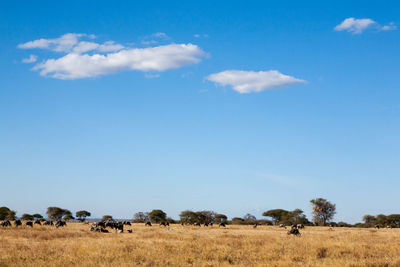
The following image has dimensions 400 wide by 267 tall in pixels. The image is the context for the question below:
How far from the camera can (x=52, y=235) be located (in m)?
31.2

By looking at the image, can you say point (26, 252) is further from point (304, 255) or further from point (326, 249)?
point (326, 249)

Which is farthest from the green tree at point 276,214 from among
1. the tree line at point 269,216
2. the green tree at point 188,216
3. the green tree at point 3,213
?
the green tree at point 3,213

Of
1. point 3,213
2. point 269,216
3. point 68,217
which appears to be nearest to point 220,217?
point 269,216

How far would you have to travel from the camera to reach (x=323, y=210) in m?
114

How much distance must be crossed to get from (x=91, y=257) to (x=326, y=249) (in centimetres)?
1304

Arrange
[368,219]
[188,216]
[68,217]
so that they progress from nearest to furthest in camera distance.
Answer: [188,216] < [68,217] < [368,219]

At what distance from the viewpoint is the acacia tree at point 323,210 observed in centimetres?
11344

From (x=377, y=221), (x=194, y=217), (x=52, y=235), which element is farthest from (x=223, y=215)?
(x=52, y=235)

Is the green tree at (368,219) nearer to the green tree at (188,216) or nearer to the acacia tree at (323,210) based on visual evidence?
the acacia tree at (323,210)

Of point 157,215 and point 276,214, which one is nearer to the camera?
point 157,215

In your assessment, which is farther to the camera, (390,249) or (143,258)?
(390,249)

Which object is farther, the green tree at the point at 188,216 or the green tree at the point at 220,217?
the green tree at the point at 220,217

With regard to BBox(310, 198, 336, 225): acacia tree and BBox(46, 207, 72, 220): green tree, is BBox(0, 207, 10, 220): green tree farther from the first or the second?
BBox(310, 198, 336, 225): acacia tree

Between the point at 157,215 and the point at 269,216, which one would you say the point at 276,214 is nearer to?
the point at 269,216
